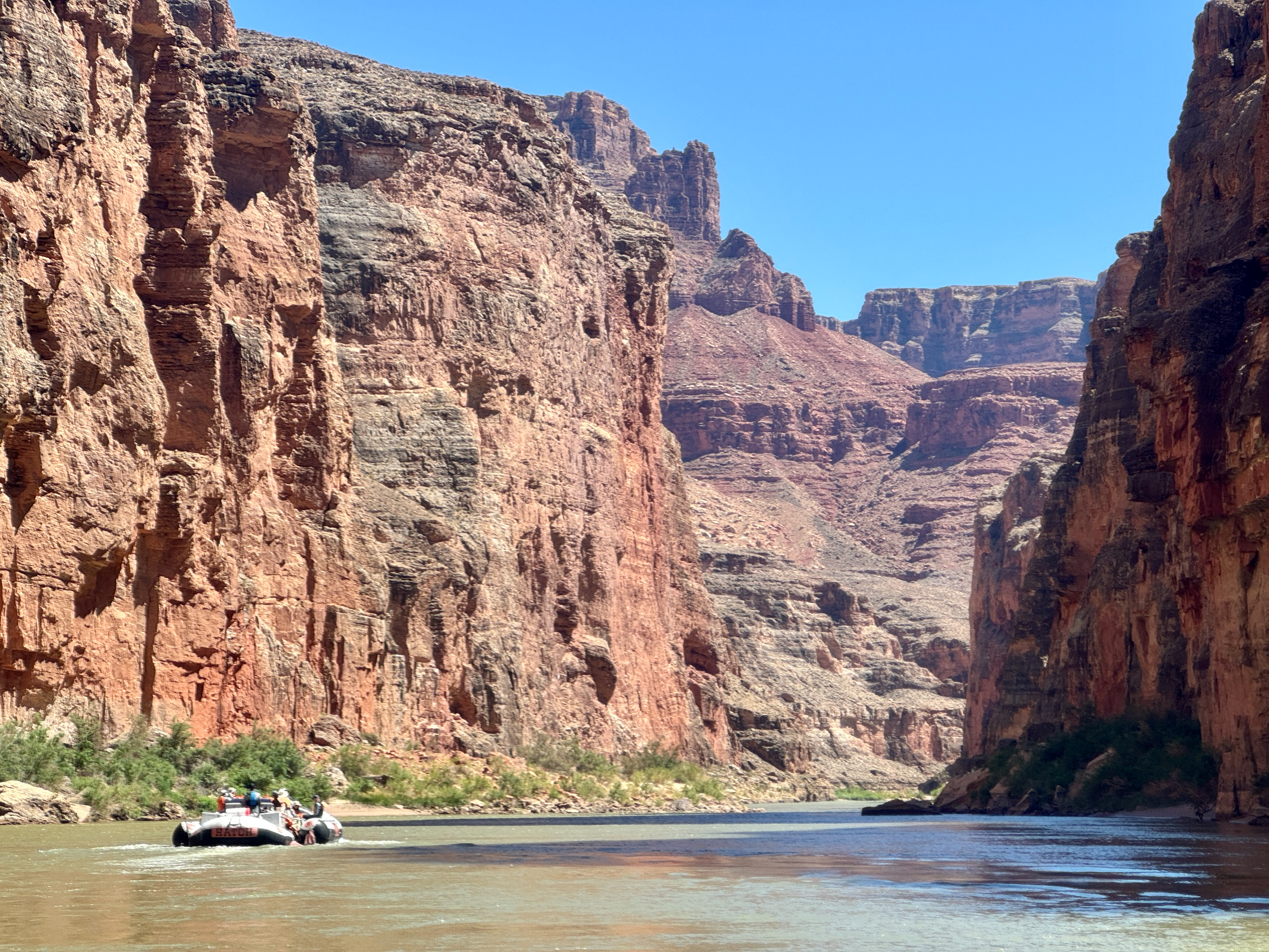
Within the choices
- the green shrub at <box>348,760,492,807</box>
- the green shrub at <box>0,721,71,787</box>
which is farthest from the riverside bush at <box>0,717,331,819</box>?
the green shrub at <box>348,760,492,807</box>

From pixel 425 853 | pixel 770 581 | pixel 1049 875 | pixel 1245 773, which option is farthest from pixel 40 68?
pixel 770 581

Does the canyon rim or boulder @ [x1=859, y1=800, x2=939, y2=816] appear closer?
the canyon rim

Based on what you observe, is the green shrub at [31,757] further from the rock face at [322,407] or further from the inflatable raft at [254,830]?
the inflatable raft at [254,830]

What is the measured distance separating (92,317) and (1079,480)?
55.7 meters

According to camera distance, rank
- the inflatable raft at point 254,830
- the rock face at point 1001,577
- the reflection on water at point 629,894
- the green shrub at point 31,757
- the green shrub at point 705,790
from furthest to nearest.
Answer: the rock face at point 1001,577
the green shrub at point 705,790
the green shrub at point 31,757
the inflatable raft at point 254,830
the reflection on water at point 629,894

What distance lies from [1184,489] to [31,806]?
33.4 metres

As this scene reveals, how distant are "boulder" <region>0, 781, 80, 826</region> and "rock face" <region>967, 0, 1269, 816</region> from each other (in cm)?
3140

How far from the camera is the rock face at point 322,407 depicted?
160 ft

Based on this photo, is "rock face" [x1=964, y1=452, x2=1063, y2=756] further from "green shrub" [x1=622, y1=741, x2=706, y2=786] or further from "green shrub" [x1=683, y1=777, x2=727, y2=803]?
"green shrub" [x1=622, y1=741, x2=706, y2=786]

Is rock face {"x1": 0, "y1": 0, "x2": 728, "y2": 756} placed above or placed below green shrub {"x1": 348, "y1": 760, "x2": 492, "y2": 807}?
above

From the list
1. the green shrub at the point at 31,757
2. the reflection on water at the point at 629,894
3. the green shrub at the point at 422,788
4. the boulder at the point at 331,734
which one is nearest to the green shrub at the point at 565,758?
the green shrub at the point at 422,788

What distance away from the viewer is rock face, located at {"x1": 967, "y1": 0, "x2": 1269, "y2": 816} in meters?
49.8

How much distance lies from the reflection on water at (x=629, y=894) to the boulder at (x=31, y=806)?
3.03 ft

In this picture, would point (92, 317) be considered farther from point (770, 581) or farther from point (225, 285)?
point (770, 581)
